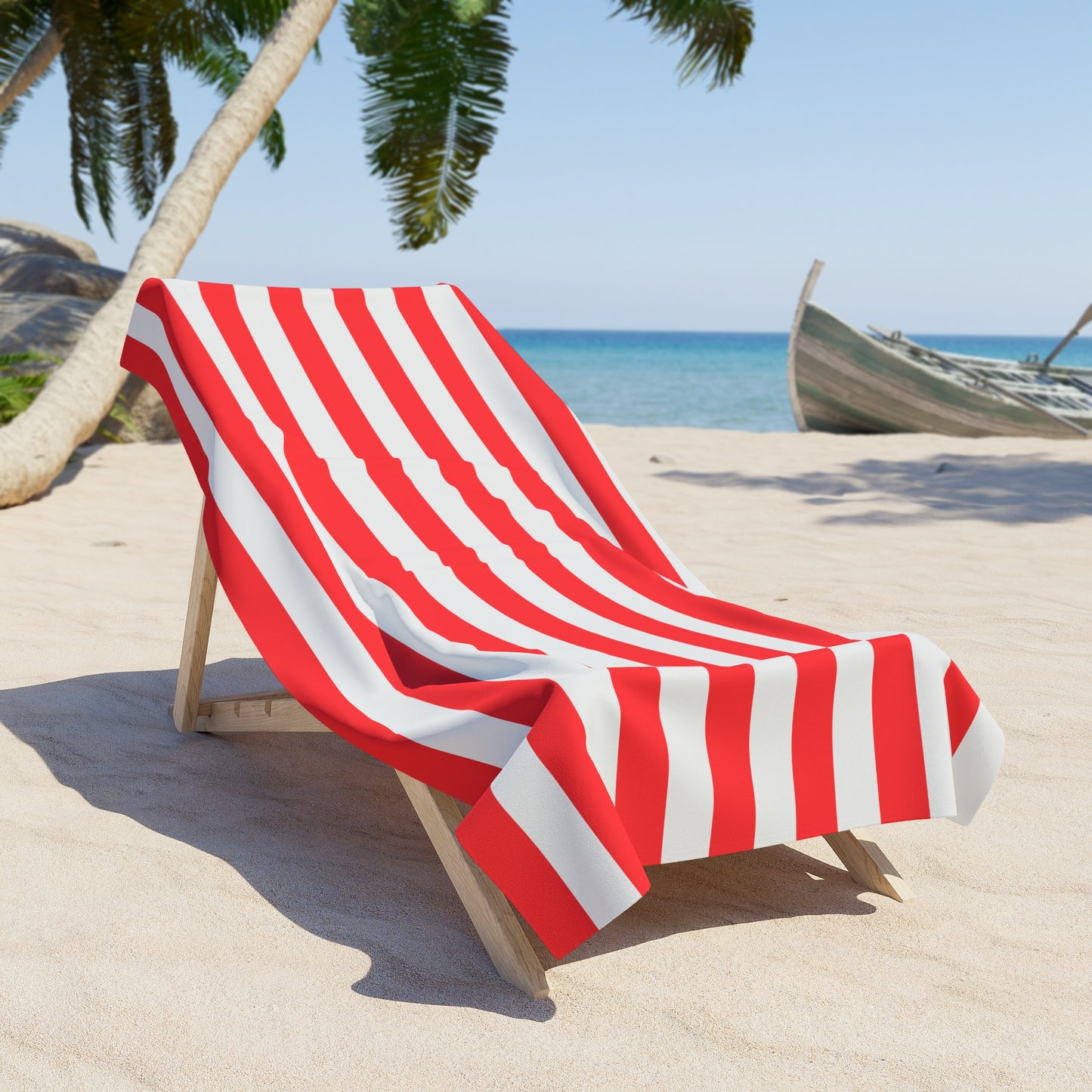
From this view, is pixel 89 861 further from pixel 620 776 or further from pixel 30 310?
pixel 30 310

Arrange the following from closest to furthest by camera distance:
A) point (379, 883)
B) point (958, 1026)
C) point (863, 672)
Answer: point (958, 1026) < point (863, 672) < point (379, 883)

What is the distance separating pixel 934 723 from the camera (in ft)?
6.69

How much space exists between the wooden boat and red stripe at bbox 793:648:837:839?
912 centimetres

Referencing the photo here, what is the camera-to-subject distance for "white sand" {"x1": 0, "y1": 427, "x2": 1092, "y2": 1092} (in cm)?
156

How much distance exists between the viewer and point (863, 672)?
1990 millimetres

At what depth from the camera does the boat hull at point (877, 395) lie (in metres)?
10.4

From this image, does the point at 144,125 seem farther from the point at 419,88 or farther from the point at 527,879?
the point at 527,879

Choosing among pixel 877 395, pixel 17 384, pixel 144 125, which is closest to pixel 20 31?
pixel 144 125

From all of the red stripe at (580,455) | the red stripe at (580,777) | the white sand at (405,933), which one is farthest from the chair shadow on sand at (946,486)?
the red stripe at (580,777)

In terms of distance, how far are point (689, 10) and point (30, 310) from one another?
5.61 meters

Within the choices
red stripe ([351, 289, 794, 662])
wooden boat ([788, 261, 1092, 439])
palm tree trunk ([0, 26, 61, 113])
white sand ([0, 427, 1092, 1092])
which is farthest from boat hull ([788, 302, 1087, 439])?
red stripe ([351, 289, 794, 662])

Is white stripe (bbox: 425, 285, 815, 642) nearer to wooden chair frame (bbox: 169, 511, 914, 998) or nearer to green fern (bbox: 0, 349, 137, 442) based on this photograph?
wooden chair frame (bbox: 169, 511, 914, 998)

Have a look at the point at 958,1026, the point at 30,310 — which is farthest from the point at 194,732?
the point at 30,310

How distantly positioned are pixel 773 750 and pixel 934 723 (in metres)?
0.34
